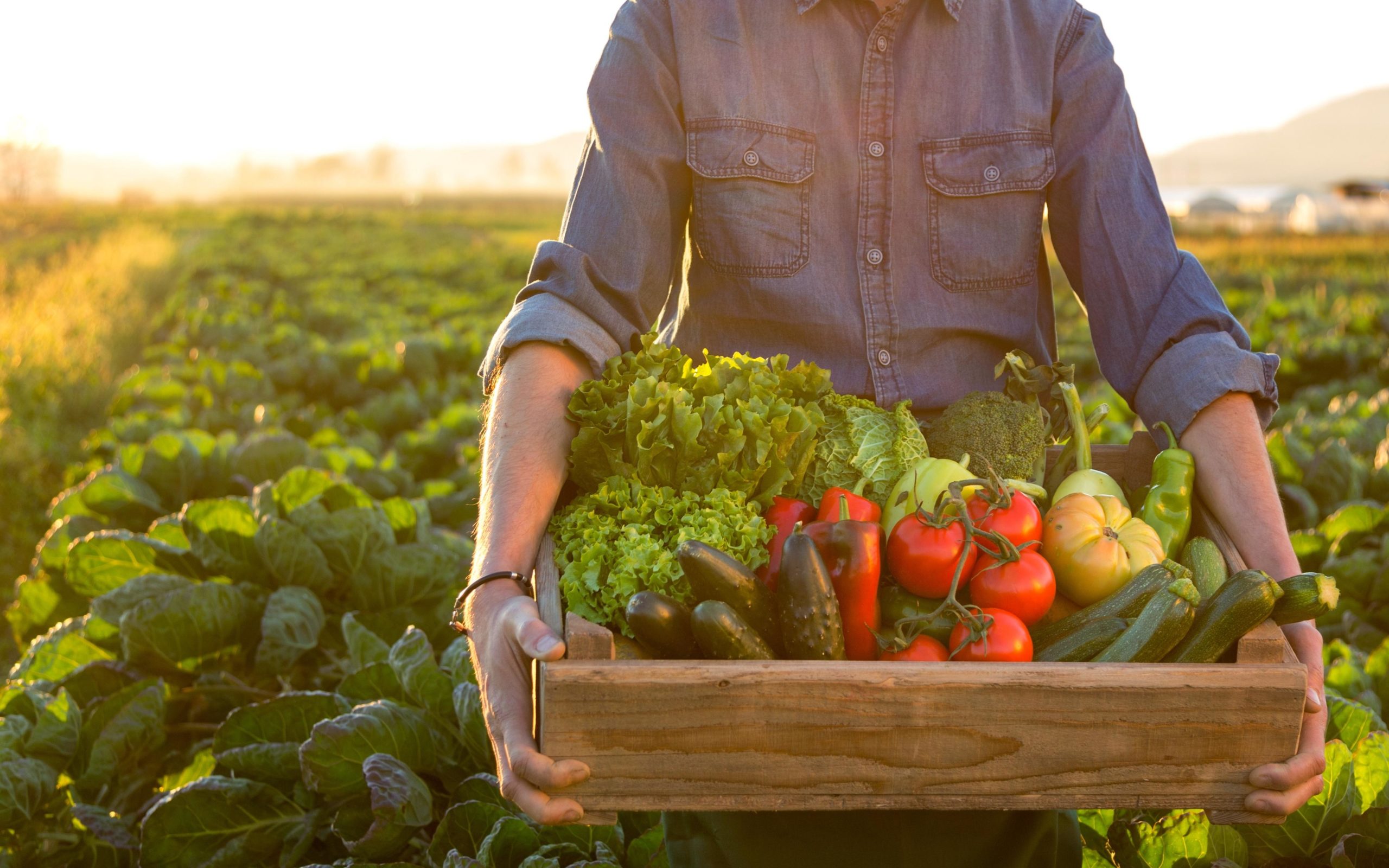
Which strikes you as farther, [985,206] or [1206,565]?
[985,206]

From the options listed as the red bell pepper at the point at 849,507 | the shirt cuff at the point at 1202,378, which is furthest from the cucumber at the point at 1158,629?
the shirt cuff at the point at 1202,378

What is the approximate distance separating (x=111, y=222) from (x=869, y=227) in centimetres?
5536

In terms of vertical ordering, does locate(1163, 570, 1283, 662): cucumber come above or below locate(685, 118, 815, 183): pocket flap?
below

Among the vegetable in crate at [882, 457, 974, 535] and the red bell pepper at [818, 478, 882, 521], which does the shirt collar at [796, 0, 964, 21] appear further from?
the red bell pepper at [818, 478, 882, 521]

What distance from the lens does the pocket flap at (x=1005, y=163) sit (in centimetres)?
290

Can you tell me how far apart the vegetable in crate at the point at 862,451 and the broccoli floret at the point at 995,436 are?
0.07 metres

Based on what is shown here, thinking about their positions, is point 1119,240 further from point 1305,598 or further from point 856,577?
point 856,577

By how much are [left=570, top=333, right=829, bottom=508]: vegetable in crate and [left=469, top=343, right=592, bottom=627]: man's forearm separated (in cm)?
6

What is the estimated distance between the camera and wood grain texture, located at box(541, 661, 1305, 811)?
1.88 metres

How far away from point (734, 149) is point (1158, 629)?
149 cm

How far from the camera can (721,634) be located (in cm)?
195

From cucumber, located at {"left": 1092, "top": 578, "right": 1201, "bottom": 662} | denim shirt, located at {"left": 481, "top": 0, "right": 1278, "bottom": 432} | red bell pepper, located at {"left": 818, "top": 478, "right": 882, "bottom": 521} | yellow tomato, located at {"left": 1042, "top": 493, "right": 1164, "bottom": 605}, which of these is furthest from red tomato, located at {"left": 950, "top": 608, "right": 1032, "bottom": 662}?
denim shirt, located at {"left": 481, "top": 0, "right": 1278, "bottom": 432}

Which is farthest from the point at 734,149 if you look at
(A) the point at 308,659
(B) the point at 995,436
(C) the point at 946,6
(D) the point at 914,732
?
(A) the point at 308,659

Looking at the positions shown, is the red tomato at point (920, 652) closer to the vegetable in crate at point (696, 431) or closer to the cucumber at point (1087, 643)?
the cucumber at point (1087, 643)
